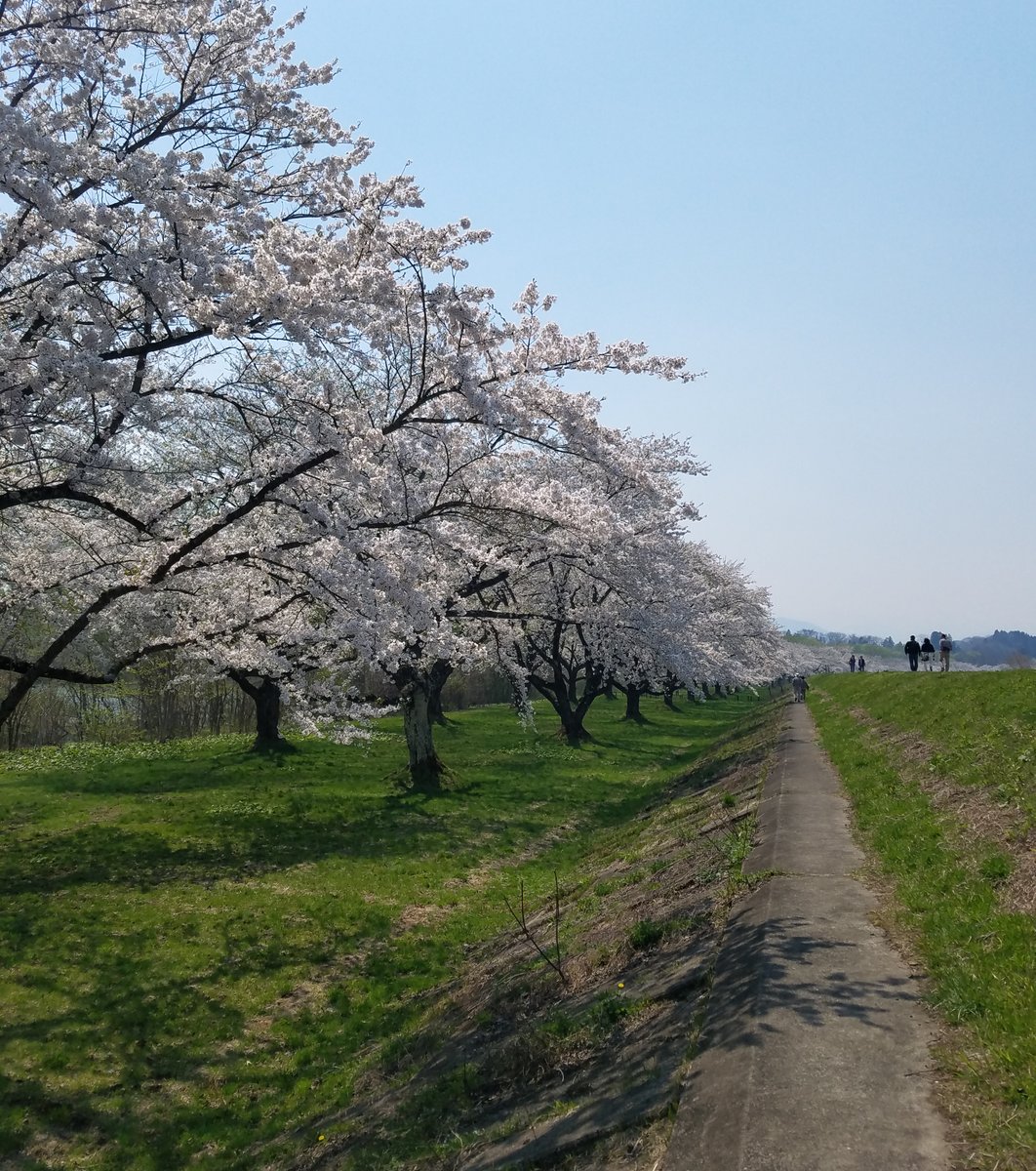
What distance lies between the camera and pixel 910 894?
7562 millimetres

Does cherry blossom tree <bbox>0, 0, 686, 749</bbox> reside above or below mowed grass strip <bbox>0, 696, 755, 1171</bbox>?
above

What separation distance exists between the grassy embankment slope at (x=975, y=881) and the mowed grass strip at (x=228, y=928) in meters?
4.94

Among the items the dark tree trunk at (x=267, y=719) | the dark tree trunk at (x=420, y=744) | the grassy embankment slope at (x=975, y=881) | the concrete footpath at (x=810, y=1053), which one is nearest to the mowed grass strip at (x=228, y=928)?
the dark tree trunk at (x=420, y=744)

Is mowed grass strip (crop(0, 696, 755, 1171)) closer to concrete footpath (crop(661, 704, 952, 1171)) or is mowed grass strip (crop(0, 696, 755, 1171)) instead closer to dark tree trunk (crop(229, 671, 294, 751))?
dark tree trunk (crop(229, 671, 294, 751))

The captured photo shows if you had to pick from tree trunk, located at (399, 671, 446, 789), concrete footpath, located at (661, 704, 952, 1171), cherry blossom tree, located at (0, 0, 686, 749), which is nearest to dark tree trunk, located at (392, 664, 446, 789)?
tree trunk, located at (399, 671, 446, 789)

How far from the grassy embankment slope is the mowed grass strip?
16.2 ft

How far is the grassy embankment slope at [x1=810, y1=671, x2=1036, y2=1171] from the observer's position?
4.36m

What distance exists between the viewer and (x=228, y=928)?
12453 mm

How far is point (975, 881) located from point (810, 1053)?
10.2 feet

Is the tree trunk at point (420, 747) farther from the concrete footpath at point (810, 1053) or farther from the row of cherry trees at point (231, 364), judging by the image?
the concrete footpath at point (810, 1053)

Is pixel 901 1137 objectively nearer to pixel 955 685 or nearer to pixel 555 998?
pixel 555 998

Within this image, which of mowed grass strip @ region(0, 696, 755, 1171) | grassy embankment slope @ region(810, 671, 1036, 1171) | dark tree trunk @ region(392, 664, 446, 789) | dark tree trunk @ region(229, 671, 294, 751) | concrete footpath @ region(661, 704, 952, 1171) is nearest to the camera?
concrete footpath @ region(661, 704, 952, 1171)

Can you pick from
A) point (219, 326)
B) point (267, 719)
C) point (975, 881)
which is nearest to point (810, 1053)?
point (975, 881)

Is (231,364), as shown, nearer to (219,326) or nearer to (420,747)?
(219,326)
